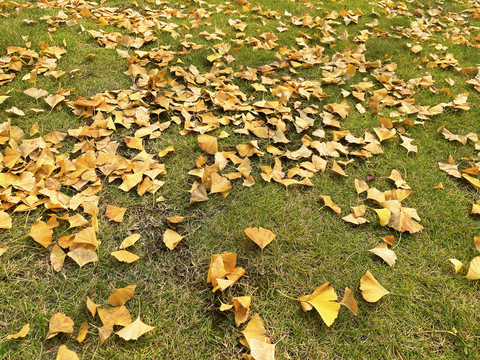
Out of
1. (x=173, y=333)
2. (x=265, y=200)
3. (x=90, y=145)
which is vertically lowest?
(x=173, y=333)

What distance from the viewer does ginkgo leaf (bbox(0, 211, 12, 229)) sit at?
165 centimetres

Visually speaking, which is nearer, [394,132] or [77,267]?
[77,267]

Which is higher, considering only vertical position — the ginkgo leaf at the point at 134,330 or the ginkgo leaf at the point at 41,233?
the ginkgo leaf at the point at 41,233

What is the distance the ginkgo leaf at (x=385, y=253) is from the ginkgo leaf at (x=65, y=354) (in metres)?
1.51

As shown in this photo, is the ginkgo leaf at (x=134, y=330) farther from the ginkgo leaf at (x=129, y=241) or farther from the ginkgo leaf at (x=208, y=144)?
the ginkgo leaf at (x=208, y=144)

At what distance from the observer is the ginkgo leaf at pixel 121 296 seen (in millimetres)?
1428

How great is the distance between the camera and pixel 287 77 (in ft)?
9.51

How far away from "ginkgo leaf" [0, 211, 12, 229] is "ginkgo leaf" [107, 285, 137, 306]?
74cm

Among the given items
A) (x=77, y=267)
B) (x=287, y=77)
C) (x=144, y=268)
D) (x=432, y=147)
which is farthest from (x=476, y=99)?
(x=77, y=267)

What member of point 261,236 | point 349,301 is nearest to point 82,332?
point 261,236

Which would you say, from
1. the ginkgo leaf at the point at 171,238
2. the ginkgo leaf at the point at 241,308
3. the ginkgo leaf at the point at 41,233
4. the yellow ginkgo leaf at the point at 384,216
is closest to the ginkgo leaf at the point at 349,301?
the ginkgo leaf at the point at 241,308

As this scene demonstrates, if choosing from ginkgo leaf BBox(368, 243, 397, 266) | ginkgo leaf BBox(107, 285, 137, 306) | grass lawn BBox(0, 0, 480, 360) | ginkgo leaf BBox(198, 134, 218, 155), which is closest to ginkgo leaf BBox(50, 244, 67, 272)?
grass lawn BBox(0, 0, 480, 360)

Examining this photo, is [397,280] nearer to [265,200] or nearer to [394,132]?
[265,200]

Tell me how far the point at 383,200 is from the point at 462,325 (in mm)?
749
